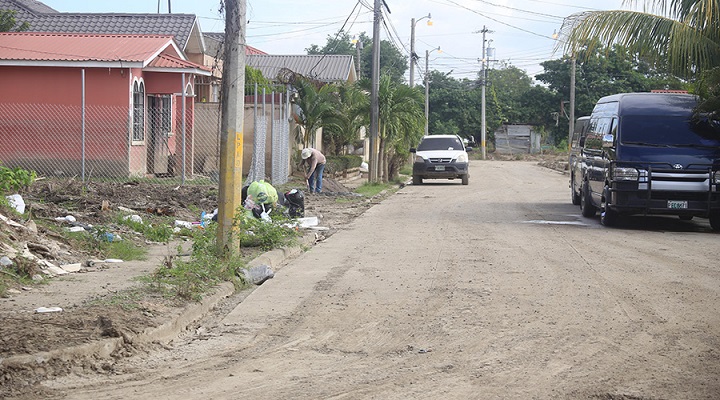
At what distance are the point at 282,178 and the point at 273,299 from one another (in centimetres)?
1643

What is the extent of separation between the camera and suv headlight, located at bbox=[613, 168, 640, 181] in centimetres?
1574

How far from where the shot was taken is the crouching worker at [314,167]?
22.2 metres

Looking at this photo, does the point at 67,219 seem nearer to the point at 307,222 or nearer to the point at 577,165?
the point at 307,222

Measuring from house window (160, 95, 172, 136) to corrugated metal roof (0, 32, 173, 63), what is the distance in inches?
67.3

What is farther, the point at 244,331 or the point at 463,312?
the point at 463,312

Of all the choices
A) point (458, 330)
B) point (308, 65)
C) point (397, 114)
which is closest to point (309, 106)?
point (397, 114)

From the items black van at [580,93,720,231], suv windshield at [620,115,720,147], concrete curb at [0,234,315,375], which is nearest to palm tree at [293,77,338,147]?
black van at [580,93,720,231]

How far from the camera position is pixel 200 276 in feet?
29.9

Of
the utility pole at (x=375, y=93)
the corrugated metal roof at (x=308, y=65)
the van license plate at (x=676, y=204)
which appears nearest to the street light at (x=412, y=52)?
the corrugated metal roof at (x=308, y=65)

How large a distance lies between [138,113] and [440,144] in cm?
1189

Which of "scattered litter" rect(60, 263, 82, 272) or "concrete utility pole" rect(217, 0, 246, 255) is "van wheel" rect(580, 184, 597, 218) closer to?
"concrete utility pole" rect(217, 0, 246, 255)

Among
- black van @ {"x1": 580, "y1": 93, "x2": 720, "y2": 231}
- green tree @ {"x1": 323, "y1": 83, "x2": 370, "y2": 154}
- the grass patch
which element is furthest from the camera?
green tree @ {"x1": 323, "y1": 83, "x2": 370, "y2": 154}

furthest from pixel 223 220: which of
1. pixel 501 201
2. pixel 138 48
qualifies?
pixel 138 48

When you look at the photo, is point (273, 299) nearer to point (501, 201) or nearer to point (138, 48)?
point (501, 201)
